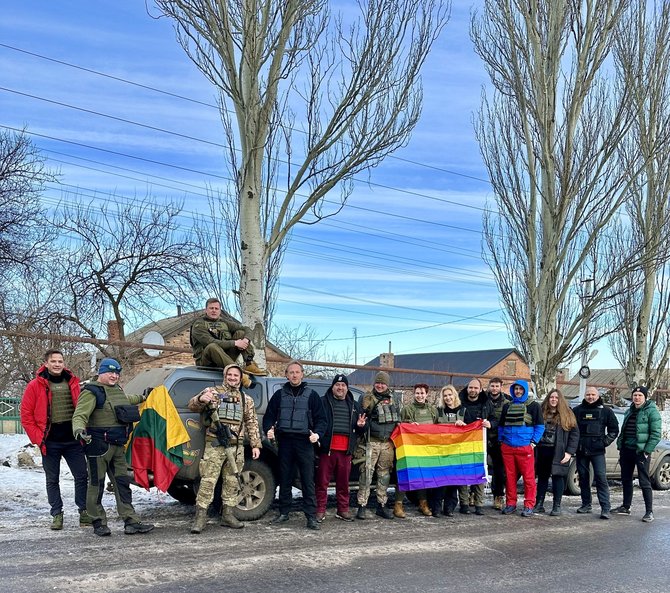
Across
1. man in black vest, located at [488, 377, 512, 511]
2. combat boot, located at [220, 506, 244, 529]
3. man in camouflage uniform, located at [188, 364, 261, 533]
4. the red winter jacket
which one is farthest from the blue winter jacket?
the red winter jacket

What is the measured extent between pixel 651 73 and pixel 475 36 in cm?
605

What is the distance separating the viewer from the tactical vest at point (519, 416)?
1006 centimetres

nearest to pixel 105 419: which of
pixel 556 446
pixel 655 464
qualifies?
pixel 556 446

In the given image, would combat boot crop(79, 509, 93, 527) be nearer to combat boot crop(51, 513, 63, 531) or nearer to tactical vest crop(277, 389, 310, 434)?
combat boot crop(51, 513, 63, 531)

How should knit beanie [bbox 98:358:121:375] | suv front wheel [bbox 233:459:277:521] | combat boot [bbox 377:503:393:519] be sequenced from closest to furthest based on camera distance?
knit beanie [bbox 98:358:121:375] < suv front wheel [bbox 233:459:277:521] < combat boot [bbox 377:503:393:519]

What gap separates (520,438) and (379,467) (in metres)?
2.24

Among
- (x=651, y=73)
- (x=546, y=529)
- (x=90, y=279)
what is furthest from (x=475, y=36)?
(x=90, y=279)

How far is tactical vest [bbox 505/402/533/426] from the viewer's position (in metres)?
10.1

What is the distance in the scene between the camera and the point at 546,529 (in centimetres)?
911

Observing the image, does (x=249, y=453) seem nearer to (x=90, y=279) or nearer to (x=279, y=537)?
(x=279, y=537)

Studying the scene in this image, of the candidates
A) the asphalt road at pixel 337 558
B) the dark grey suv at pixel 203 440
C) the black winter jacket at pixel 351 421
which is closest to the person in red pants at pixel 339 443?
the black winter jacket at pixel 351 421

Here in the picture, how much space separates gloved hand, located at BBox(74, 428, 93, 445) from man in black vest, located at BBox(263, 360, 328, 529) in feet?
6.86

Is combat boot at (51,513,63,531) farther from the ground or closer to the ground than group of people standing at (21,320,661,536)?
closer to the ground

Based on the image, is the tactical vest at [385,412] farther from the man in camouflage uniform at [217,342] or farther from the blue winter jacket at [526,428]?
the blue winter jacket at [526,428]
